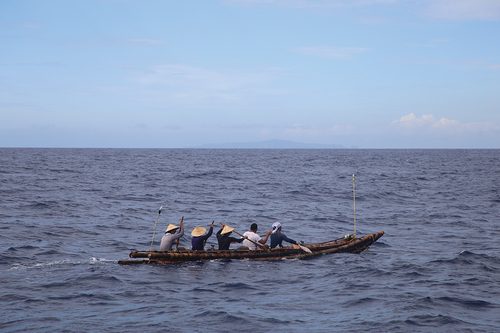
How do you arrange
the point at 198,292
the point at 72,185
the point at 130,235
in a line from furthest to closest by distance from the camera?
the point at 72,185, the point at 130,235, the point at 198,292

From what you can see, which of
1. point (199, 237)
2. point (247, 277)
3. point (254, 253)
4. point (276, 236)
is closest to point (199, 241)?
point (199, 237)

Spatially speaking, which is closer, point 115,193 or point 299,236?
point 299,236

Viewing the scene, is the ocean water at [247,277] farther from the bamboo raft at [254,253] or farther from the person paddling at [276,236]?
the person paddling at [276,236]

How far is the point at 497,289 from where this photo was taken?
37.3 feet


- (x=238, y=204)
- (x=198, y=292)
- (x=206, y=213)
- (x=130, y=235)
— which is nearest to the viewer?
(x=198, y=292)

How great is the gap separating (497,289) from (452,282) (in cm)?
110

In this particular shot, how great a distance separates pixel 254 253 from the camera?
1459 cm

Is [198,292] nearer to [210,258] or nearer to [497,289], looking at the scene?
[210,258]

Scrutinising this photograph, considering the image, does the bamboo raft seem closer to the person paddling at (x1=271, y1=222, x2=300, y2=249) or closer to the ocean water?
the ocean water

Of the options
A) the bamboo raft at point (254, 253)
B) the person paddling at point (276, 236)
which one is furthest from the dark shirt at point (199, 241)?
the person paddling at point (276, 236)

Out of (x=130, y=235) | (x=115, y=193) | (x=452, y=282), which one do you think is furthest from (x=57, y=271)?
(x=115, y=193)

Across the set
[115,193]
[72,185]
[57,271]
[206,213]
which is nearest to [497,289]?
[57,271]

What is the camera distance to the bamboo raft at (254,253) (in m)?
13.6

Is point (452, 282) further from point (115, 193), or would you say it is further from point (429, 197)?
point (115, 193)
